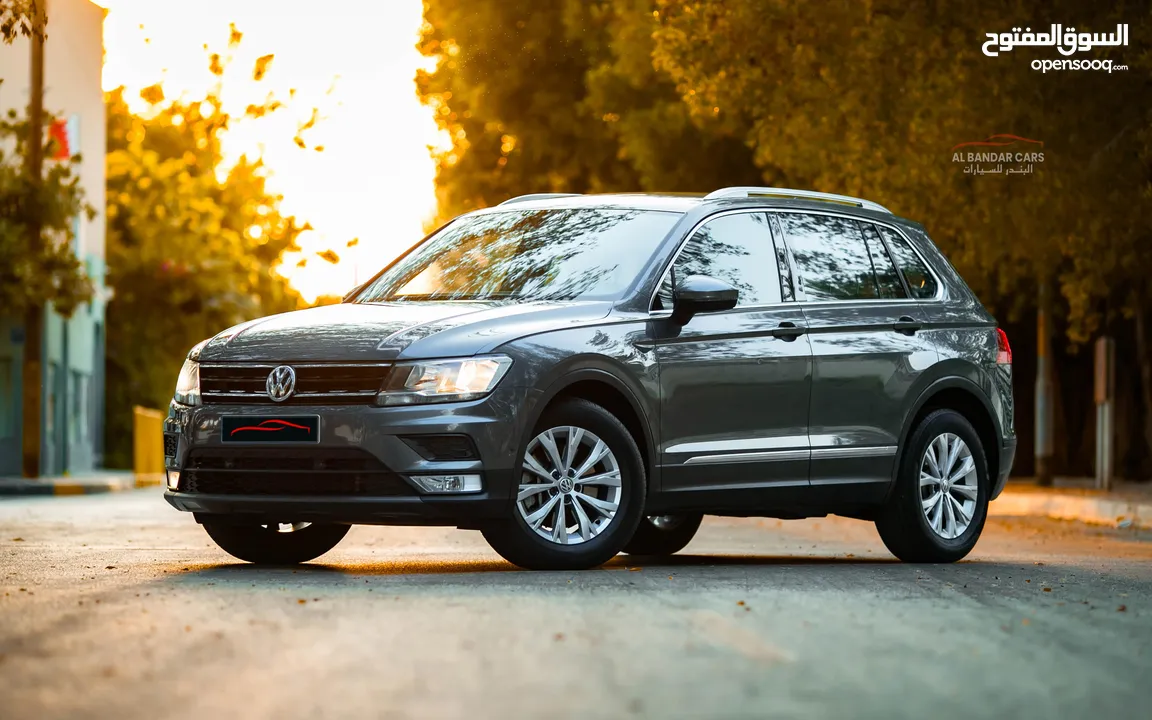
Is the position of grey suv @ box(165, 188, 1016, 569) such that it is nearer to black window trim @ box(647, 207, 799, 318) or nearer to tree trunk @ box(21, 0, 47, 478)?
black window trim @ box(647, 207, 799, 318)

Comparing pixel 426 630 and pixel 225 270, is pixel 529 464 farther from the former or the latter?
pixel 225 270

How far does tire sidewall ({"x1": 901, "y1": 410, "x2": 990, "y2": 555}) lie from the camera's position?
11.4 metres

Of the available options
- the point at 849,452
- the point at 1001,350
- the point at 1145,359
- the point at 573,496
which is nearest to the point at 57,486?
the point at 1145,359

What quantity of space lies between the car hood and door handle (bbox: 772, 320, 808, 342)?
116 cm

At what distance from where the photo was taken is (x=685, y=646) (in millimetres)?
6773

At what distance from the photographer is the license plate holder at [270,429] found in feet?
30.5

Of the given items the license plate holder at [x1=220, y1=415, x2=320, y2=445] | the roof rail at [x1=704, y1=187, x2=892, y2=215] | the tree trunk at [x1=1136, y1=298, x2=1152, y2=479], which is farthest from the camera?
the tree trunk at [x1=1136, y1=298, x2=1152, y2=479]

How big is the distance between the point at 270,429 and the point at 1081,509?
48.0 ft

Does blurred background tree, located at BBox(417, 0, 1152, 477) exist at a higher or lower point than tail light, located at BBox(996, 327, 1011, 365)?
higher

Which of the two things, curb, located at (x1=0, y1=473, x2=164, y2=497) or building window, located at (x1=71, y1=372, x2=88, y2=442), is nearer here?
curb, located at (x1=0, y1=473, x2=164, y2=497)

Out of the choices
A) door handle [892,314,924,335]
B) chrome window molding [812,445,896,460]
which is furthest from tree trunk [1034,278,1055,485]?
chrome window molding [812,445,896,460]

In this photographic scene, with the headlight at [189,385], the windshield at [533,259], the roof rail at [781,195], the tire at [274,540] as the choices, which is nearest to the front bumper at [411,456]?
the headlight at [189,385]

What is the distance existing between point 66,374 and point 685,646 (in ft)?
115

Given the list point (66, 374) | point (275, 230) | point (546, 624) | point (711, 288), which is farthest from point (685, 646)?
point (275, 230)
